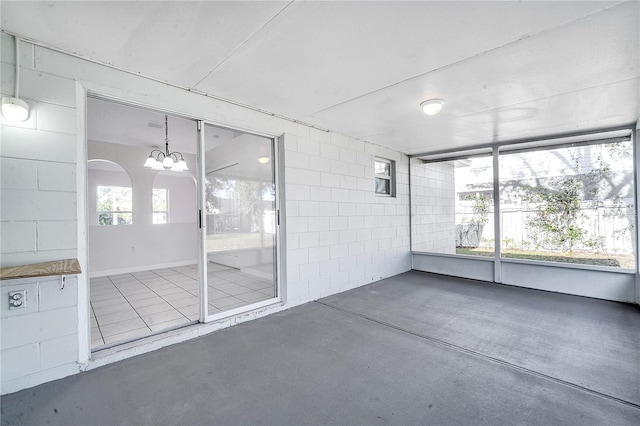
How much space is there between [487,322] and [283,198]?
2741 millimetres

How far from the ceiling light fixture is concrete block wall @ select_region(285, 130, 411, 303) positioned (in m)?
2.33

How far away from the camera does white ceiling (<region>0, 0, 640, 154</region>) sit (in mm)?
1756

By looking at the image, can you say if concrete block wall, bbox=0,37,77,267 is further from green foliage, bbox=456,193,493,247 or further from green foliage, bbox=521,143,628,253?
green foliage, bbox=521,143,628,253

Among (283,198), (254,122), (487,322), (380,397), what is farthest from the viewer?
(283,198)

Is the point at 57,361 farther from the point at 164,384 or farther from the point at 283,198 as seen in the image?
the point at 283,198

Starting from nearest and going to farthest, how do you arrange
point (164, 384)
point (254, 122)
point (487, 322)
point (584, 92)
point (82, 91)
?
point (164, 384) → point (82, 91) → point (584, 92) → point (487, 322) → point (254, 122)

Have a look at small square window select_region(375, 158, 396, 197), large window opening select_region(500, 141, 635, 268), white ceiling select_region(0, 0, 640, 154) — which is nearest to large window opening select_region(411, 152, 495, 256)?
large window opening select_region(500, 141, 635, 268)

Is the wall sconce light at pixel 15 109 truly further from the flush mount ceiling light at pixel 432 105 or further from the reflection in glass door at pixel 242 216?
the flush mount ceiling light at pixel 432 105

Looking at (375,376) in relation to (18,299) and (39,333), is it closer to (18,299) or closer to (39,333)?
(39,333)

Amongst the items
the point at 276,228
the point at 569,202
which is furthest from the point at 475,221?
the point at 276,228

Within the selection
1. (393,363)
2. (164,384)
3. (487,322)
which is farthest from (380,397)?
(487,322)

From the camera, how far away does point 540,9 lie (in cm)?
173

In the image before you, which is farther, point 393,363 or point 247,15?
point 393,363

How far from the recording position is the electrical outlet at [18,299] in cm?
194
